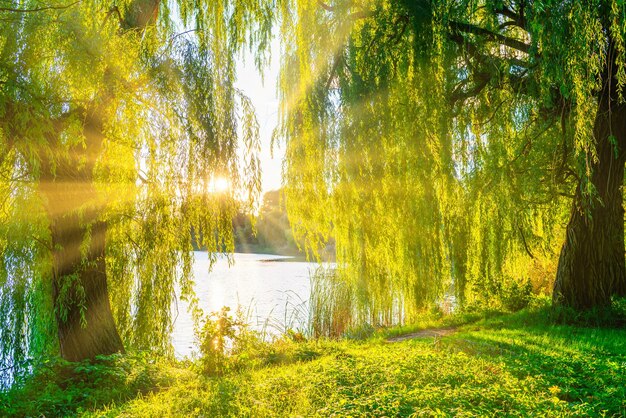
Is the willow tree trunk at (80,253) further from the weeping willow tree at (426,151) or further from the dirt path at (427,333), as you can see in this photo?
the dirt path at (427,333)

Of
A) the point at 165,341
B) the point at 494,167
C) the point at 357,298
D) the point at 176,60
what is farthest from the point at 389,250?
the point at 176,60

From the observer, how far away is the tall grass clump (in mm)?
7605

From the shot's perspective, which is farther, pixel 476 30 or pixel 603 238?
pixel 603 238

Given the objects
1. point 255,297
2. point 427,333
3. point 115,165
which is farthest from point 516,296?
point 255,297

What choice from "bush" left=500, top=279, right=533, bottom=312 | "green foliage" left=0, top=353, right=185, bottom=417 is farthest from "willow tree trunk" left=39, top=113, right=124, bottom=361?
"bush" left=500, top=279, right=533, bottom=312

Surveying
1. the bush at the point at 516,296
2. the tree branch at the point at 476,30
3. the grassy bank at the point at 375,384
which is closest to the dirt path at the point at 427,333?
the grassy bank at the point at 375,384

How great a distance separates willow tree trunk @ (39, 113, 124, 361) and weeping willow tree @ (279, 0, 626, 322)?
2408mm

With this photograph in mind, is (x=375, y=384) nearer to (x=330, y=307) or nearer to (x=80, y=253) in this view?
(x=80, y=253)

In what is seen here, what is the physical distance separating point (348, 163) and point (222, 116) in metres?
1.96

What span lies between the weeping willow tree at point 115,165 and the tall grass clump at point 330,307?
3.00 m

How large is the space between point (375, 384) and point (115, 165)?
3011mm

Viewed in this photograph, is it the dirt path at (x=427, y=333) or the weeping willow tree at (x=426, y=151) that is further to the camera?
the dirt path at (x=427, y=333)

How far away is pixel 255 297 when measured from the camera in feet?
42.6

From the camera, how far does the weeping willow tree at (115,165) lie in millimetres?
4098
